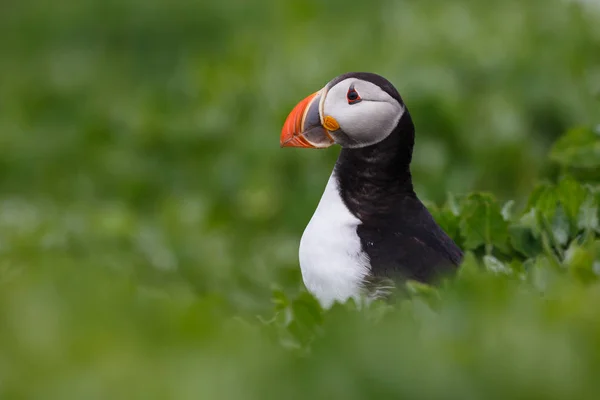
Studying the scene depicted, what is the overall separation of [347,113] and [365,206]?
33 centimetres

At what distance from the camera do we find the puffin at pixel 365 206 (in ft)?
11.7

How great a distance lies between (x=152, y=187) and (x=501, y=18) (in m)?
3.49

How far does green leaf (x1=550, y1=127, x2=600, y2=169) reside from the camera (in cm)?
520

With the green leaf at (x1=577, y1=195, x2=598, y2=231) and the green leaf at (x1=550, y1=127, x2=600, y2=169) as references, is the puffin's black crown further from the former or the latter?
the green leaf at (x1=550, y1=127, x2=600, y2=169)

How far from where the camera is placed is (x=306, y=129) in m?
3.69

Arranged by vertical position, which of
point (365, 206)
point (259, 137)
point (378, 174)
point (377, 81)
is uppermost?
point (377, 81)

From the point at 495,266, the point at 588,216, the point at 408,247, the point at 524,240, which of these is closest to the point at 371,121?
the point at 408,247

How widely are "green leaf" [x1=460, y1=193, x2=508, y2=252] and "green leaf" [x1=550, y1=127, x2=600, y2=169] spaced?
1.22 metres

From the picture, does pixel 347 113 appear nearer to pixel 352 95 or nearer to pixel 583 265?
pixel 352 95

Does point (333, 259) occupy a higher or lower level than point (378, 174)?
lower

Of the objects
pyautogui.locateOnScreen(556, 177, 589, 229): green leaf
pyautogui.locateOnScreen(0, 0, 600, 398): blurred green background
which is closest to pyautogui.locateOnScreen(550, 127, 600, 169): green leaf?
pyautogui.locateOnScreen(556, 177, 589, 229): green leaf

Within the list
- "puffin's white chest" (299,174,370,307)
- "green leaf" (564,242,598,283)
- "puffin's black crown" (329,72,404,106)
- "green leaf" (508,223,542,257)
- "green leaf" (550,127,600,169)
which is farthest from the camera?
"green leaf" (550,127,600,169)

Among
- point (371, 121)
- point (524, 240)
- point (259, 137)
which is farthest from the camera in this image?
point (259, 137)

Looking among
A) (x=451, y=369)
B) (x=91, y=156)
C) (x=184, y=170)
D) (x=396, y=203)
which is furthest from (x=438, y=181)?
(x=451, y=369)
